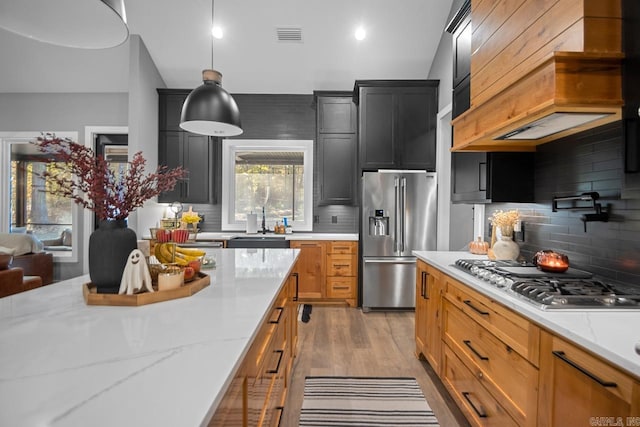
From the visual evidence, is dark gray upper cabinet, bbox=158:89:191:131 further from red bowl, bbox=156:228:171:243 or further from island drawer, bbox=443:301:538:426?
island drawer, bbox=443:301:538:426

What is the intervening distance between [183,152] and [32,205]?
2.56 metres

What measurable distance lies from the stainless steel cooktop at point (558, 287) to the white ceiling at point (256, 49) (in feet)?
10.9

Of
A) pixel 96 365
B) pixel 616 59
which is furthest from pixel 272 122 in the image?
pixel 96 365

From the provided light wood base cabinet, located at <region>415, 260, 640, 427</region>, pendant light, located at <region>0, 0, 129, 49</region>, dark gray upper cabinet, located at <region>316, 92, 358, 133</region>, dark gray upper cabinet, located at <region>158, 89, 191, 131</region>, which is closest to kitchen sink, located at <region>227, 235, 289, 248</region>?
dark gray upper cabinet, located at <region>316, 92, 358, 133</region>

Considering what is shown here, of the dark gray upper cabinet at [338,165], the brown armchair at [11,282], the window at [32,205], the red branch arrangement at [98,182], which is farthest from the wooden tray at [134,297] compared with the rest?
the window at [32,205]

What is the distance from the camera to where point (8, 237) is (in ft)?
14.8

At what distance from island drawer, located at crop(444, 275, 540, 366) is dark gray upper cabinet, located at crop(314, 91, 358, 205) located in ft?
9.12

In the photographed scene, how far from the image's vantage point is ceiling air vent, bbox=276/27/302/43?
4.15 m

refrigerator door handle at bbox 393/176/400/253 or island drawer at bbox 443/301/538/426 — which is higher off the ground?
refrigerator door handle at bbox 393/176/400/253

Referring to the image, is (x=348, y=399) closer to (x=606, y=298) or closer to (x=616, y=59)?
(x=606, y=298)

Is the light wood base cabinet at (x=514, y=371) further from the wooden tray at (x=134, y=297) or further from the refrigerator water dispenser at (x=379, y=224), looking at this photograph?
the refrigerator water dispenser at (x=379, y=224)

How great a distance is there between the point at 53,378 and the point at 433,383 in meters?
2.46

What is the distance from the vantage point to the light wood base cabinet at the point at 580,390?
93 cm

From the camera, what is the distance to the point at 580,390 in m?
1.09
